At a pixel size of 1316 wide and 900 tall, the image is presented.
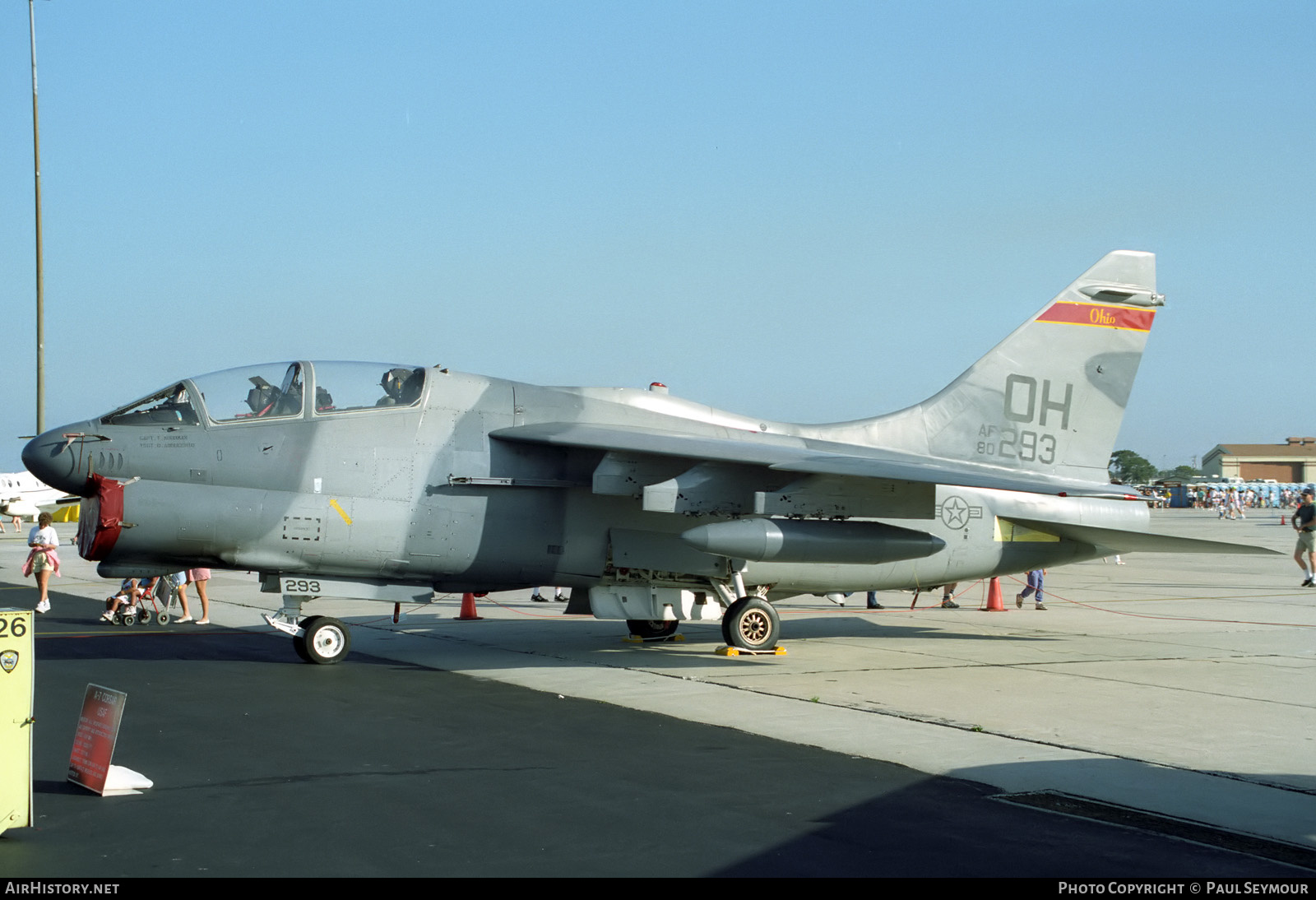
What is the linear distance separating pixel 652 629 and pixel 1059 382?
639 cm

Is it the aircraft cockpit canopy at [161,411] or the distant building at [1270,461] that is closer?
the aircraft cockpit canopy at [161,411]

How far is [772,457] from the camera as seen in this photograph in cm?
1237

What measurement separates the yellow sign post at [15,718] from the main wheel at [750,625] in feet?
28.3

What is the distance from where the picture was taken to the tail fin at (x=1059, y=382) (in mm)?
15703

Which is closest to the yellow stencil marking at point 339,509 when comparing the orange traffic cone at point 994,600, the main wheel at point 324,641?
the main wheel at point 324,641

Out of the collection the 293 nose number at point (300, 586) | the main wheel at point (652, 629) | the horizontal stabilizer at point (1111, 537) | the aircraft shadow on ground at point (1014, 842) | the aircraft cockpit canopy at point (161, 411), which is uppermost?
the aircraft cockpit canopy at point (161, 411)

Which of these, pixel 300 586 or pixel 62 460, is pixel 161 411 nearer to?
pixel 62 460

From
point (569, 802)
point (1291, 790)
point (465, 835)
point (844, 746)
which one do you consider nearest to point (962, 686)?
point (844, 746)

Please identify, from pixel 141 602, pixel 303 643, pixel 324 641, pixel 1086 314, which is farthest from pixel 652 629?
pixel 141 602

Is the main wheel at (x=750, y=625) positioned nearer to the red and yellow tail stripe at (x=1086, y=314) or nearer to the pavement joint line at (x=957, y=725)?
the pavement joint line at (x=957, y=725)

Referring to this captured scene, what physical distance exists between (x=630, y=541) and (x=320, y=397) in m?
3.75

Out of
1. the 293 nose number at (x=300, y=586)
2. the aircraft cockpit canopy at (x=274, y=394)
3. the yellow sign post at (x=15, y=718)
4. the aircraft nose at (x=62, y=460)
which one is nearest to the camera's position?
the yellow sign post at (x=15, y=718)

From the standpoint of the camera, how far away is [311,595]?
12414mm

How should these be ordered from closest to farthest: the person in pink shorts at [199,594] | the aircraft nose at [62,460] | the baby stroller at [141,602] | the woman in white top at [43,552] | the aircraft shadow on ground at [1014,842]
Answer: the aircraft shadow on ground at [1014,842]
the aircraft nose at [62,460]
the baby stroller at [141,602]
the person in pink shorts at [199,594]
the woman in white top at [43,552]
